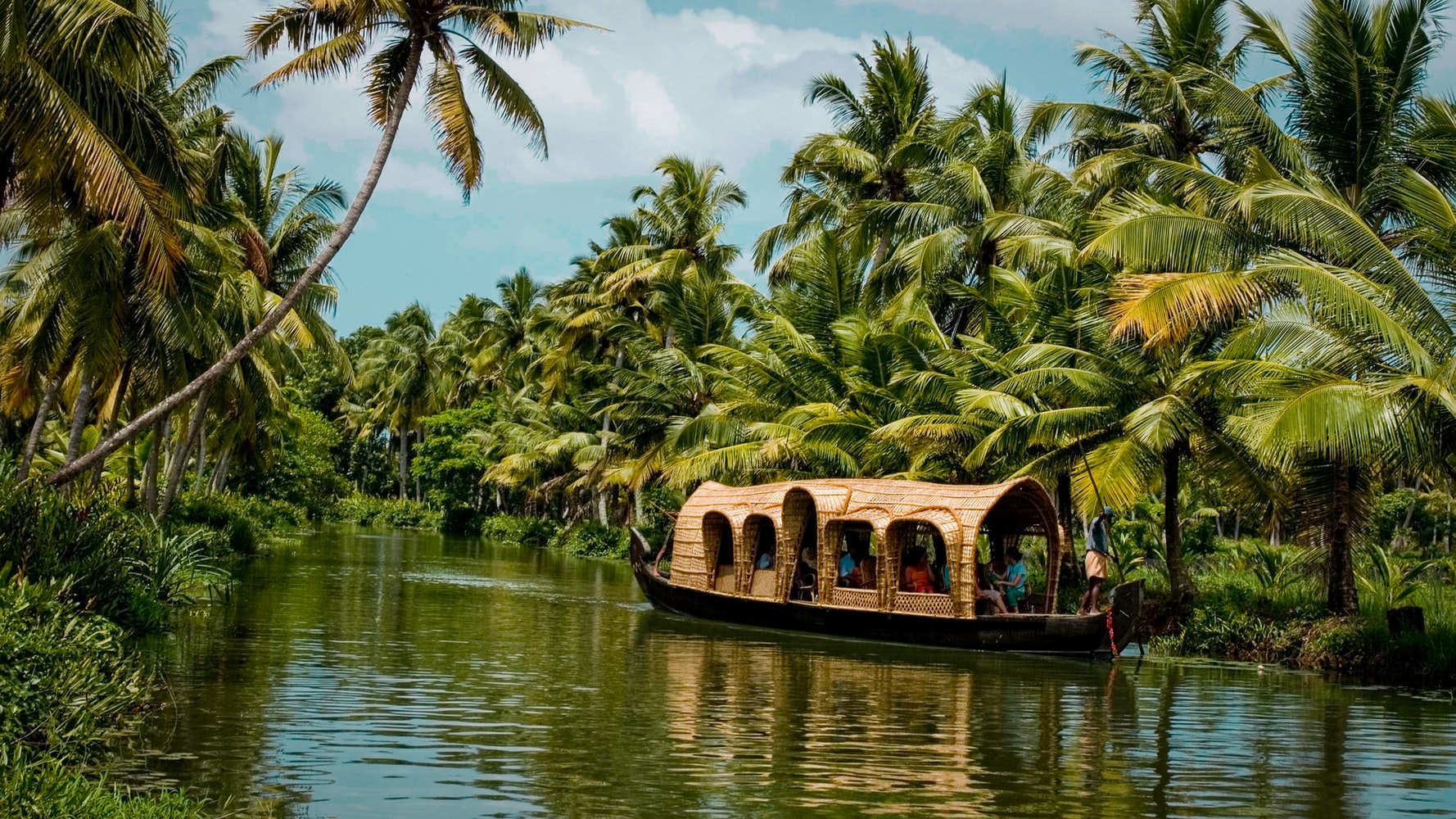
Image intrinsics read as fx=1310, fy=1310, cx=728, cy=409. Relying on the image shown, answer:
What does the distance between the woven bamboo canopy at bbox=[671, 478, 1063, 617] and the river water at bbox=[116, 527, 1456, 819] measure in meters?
A: 0.86

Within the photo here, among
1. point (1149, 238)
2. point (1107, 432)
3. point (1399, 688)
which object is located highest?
point (1149, 238)

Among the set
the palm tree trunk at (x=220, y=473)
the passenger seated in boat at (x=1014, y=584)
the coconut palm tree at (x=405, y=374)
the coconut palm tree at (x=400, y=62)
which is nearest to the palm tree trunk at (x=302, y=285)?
the coconut palm tree at (x=400, y=62)

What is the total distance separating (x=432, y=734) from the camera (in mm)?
8742

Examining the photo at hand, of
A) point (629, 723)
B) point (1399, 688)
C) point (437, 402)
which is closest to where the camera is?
point (629, 723)

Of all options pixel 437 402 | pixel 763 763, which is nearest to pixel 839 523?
pixel 763 763

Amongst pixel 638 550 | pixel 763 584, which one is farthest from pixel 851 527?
pixel 638 550

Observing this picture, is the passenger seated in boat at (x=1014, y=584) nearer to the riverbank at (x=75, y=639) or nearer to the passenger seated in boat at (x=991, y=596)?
the passenger seated in boat at (x=991, y=596)

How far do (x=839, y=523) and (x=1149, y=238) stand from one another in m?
5.12

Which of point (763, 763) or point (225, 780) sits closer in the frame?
point (225, 780)

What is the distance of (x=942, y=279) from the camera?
24.2 meters

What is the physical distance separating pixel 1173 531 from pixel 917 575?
3.62 m

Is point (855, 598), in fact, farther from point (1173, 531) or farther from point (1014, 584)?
point (1173, 531)

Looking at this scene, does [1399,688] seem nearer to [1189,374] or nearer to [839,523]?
[1189,374]

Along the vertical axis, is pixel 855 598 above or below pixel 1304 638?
above
